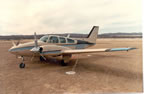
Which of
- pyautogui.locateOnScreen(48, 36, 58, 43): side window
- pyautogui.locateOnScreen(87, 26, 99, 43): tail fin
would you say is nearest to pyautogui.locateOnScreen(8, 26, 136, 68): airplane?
pyautogui.locateOnScreen(48, 36, 58, 43): side window

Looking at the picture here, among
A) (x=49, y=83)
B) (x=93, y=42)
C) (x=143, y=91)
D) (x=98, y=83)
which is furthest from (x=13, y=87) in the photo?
(x=93, y=42)

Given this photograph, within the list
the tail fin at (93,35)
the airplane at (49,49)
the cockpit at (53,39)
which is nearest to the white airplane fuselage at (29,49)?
the airplane at (49,49)

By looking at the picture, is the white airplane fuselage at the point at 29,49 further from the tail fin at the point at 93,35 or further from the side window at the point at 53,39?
the tail fin at the point at 93,35

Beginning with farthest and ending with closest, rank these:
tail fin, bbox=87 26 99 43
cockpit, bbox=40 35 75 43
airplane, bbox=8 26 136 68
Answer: tail fin, bbox=87 26 99 43 < cockpit, bbox=40 35 75 43 < airplane, bbox=8 26 136 68

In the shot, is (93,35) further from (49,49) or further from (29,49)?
(29,49)

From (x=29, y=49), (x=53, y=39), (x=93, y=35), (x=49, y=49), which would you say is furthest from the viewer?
(x=93, y=35)

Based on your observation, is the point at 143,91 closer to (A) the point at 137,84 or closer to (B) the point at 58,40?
(A) the point at 137,84

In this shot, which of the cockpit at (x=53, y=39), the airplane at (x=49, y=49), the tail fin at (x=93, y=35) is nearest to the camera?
the airplane at (x=49, y=49)

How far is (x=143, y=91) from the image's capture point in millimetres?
4043

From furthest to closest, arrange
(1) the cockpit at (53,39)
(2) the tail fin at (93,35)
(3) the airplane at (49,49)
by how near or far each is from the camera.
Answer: (2) the tail fin at (93,35) → (1) the cockpit at (53,39) → (3) the airplane at (49,49)

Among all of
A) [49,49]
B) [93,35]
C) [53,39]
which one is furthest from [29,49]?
[93,35]

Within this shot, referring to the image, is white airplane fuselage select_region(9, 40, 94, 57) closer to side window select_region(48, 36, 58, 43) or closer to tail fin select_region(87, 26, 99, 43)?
side window select_region(48, 36, 58, 43)

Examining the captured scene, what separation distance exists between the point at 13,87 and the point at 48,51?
3.57m

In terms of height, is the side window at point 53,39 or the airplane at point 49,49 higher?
the side window at point 53,39
